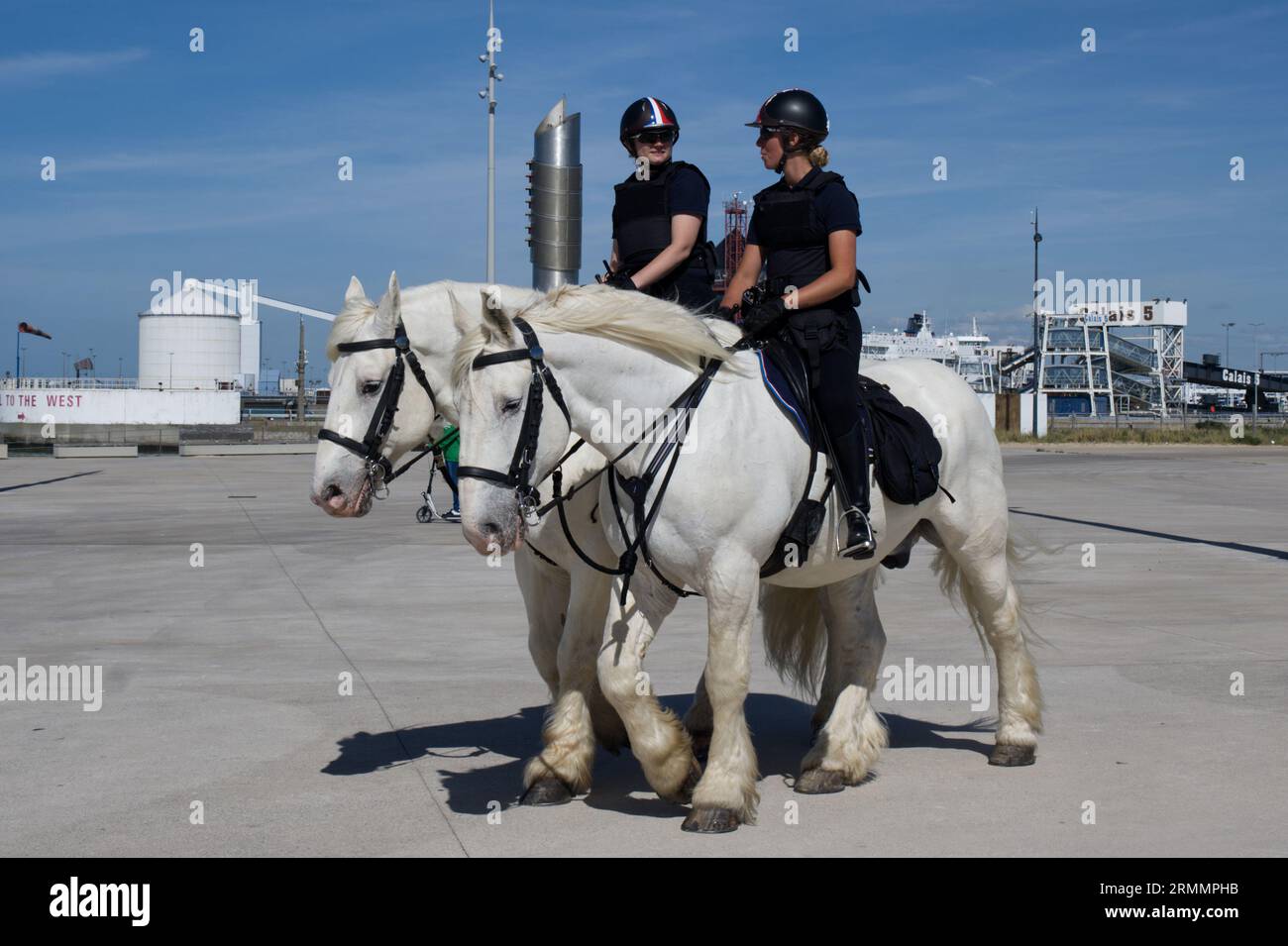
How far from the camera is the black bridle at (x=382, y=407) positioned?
5938mm

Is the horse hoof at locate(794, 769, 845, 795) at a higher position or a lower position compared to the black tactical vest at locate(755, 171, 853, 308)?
lower

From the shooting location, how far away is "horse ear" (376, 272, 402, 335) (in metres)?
6.12

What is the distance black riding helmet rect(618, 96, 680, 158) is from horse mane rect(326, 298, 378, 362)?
1596mm

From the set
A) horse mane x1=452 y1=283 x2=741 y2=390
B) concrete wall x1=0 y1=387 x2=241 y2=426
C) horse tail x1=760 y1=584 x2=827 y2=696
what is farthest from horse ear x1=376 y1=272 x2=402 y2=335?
concrete wall x1=0 y1=387 x2=241 y2=426

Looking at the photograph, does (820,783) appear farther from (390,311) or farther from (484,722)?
(390,311)

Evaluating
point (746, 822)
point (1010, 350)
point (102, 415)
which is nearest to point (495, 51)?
point (746, 822)

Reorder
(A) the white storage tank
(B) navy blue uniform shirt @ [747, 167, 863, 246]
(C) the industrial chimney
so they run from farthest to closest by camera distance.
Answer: (A) the white storage tank → (C) the industrial chimney → (B) navy blue uniform shirt @ [747, 167, 863, 246]

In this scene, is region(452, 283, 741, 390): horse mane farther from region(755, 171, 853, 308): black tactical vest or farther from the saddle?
region(755, 171, 853, 308): black tactical vest

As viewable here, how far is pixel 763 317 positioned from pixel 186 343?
109718 millimetres

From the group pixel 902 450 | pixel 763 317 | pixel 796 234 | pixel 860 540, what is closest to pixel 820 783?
pixel 860 540

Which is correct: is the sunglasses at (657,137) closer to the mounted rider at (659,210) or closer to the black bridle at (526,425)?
the mounted rider at (659,210)

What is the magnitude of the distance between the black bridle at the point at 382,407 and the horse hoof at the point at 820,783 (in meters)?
2.33

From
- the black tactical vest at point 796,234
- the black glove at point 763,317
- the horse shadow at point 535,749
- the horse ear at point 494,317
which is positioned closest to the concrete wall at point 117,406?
the horse shadow at point 535,749
